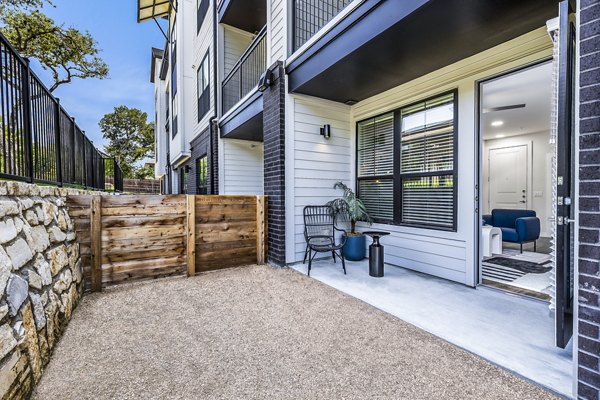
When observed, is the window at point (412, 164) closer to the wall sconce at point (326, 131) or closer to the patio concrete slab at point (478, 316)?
the wall sconce at point (326, 131)

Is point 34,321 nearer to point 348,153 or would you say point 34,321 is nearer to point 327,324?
point 327,324

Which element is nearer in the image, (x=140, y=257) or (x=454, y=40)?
(x=454, y=40)

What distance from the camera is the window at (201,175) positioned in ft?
27.3

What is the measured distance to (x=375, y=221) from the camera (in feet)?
15.4

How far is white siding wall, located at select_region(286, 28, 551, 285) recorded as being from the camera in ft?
10.5

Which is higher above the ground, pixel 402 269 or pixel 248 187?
pixel 248 187

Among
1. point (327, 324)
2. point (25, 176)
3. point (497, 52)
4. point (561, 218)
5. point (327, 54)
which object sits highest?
point (327, 54)

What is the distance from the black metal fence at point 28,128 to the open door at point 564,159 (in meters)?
3.65

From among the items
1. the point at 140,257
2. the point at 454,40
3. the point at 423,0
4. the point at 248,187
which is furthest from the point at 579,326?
the point at 248,187

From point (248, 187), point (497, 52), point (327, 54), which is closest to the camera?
point (497, 52)

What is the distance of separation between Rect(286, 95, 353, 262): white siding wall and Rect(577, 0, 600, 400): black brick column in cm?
331

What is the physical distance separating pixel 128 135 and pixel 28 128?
2162cm

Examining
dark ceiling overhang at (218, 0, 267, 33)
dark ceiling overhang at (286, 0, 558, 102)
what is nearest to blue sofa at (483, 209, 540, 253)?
dark ceiling overhang at (286, 0, 558, 102)

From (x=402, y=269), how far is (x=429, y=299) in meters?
1.18
